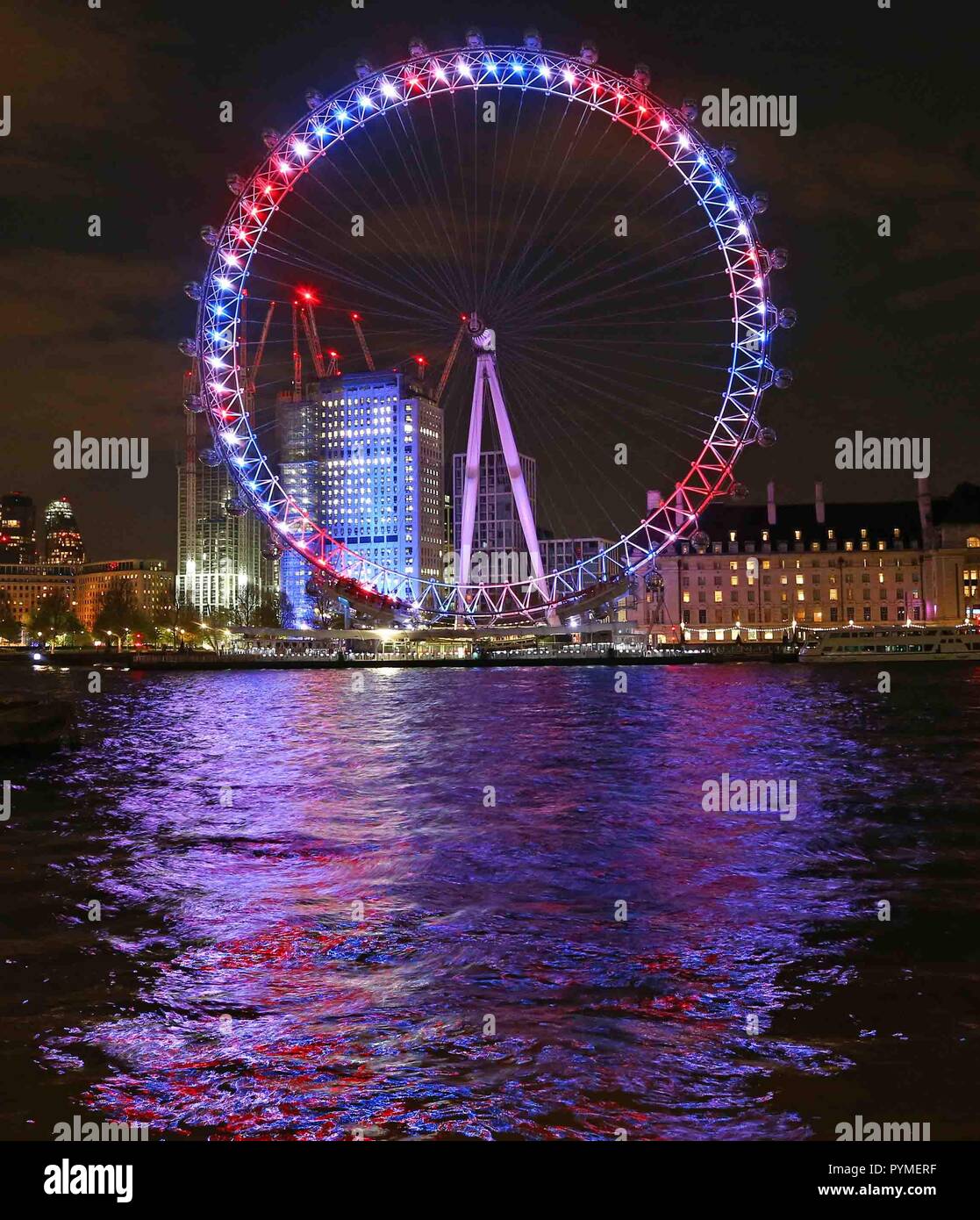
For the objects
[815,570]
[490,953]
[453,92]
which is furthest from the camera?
[815,570]

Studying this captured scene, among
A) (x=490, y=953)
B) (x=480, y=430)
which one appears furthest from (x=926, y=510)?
(x=490, y=953)

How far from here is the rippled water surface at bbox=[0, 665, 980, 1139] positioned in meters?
8.32

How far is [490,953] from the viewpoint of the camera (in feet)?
40.2

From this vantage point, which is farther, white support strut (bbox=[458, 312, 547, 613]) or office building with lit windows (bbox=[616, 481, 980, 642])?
office building with lit windows (bbox=[616, 481, 980, 642])

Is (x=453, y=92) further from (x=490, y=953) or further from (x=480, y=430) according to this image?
(x=490, y=953)

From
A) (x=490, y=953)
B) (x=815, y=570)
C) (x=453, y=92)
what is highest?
(x=453, y=92)

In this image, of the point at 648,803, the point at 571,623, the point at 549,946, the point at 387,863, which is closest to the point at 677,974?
the point at 549,946

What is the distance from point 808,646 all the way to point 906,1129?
127744 millimetres

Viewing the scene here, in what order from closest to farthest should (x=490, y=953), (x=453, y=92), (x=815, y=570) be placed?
(x=490, y=953), (x=453, y=92), (x=815, y=570)

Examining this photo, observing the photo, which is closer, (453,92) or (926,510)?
(453,92)

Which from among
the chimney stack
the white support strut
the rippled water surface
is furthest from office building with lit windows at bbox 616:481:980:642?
the rippled water surface

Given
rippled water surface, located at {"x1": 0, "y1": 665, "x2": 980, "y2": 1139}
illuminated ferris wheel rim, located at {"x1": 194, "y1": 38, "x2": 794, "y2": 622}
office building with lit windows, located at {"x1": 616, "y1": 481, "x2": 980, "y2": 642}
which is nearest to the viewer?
rippled water surface, located at {"x1": 0, "y1": 665, "x2": 980, "y2": 1139}

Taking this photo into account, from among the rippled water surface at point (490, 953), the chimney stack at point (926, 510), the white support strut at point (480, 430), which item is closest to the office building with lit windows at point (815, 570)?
the chimney stack at point (926, 510)

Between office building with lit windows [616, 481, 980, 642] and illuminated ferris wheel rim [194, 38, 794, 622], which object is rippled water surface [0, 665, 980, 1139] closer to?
illuminated ferris wheel rim [194, 38, 794, 622]
